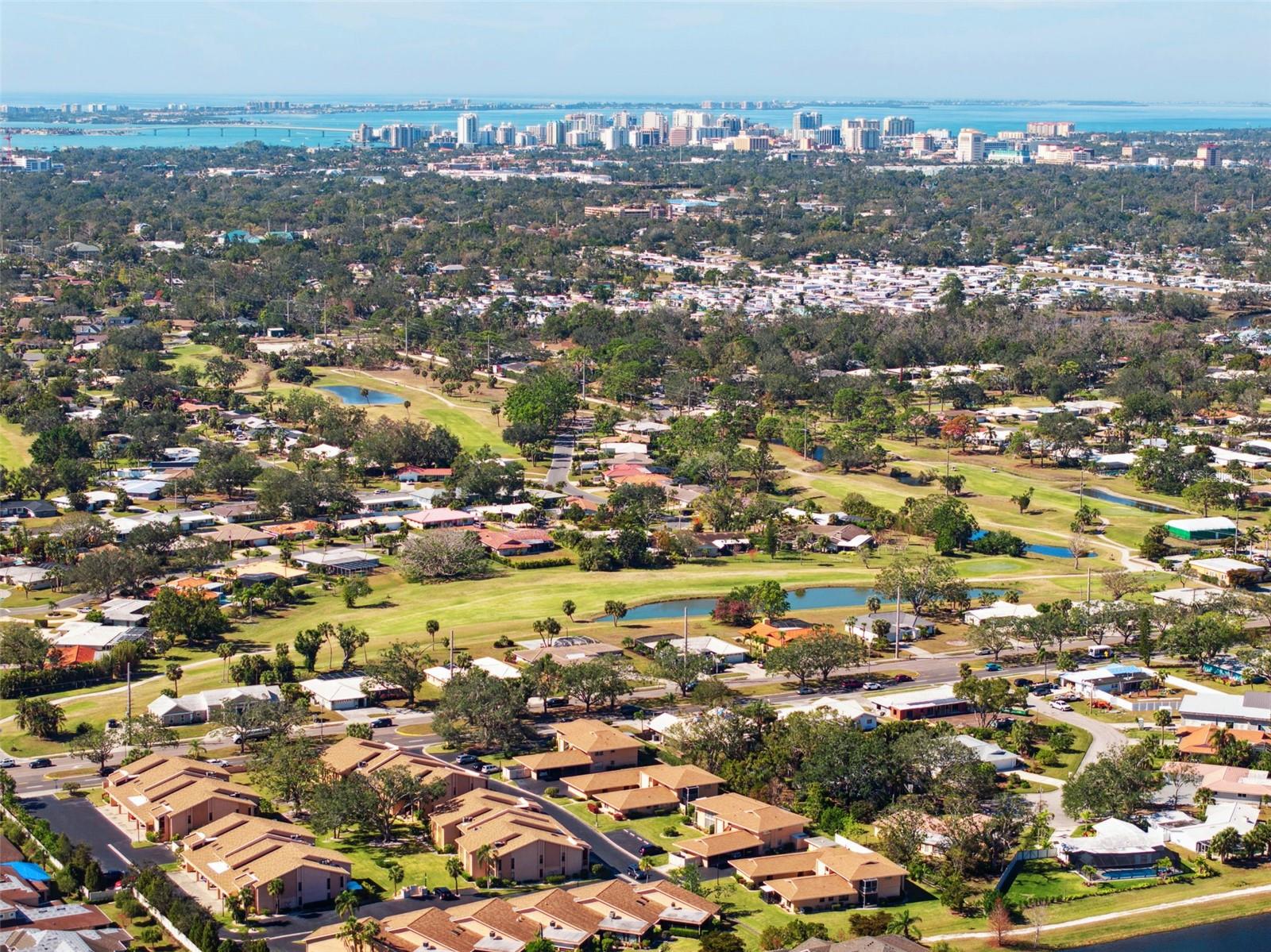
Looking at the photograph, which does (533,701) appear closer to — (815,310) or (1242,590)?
(1242,590)

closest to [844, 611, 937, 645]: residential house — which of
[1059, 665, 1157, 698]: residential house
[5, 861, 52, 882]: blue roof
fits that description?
[1059, 665, 1157, 698]: residential house

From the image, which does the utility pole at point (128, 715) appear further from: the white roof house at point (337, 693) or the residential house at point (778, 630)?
the residential house at point (778, 630)

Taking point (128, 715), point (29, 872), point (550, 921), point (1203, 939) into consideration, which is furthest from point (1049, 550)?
point (29, 872)

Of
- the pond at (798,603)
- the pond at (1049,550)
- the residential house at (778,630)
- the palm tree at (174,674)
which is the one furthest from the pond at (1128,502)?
the palm tree at (174,674)

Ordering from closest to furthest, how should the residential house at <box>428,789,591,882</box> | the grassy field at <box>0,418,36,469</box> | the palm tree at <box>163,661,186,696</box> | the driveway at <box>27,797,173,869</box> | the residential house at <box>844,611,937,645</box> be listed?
1. the residential house at <box>428,789,591,882</box>
2. the driveway at <box>27,797,173,869</box>
3. the palm tree at <box>163,661,186,696</box>
4. the residential house at <box>844,611,937,645</box>
5. the grassy field at <box>0,418,36,469</box>

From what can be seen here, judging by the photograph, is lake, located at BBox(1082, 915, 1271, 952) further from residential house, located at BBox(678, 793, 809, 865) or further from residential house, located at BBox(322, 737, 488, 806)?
residential house, located at BBox(322, 737, 488, 806)

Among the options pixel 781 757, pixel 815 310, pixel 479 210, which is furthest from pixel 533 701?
pixel 479 210
